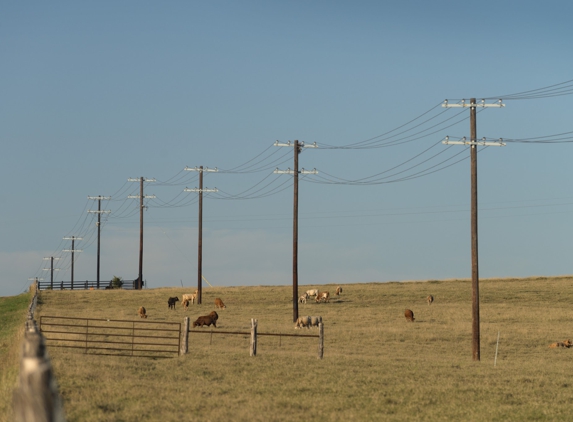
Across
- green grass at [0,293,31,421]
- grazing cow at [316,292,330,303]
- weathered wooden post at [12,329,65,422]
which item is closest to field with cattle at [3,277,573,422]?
green grass at [0,293,31,421]

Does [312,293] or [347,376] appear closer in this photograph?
[347,376]

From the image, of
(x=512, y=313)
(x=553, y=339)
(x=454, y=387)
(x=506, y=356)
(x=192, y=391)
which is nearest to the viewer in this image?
(x=192, y=391)

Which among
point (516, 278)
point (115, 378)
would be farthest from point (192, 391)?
point (516, 278)

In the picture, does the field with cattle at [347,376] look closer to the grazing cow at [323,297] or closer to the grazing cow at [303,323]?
the grazing cow at [303,323]

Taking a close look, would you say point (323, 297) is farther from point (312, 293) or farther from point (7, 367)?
point (7, 367)

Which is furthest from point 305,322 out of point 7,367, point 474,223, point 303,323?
point 7,367

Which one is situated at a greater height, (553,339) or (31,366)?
(31,366)

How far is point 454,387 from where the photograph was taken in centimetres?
2000

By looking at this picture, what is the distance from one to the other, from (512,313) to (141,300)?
3250 centimetres

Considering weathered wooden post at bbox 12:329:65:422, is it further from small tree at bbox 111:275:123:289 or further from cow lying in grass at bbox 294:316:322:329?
small tree at bbox 111:275:123:289

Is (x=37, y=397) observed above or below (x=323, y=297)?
above

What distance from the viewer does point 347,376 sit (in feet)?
69.7

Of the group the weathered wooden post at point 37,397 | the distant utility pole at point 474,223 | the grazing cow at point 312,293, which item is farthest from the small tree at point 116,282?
the weathered wooden post at point 37,397

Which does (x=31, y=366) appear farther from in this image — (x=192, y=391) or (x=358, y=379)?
(x=358, y=379)
